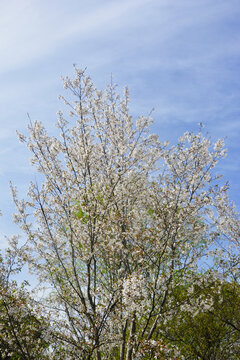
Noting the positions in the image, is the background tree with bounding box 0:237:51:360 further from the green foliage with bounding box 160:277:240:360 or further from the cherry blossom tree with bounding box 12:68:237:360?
the green foliage with bounding box 160:277:240:360

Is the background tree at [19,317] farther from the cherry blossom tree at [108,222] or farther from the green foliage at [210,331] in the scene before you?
the green foliage at [210,331]

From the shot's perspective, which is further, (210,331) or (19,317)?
(210,331)

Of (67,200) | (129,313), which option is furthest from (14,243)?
(129,313)

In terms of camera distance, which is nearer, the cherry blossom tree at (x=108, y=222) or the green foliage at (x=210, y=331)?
the cherry blossom tree at (x=108, y=222)

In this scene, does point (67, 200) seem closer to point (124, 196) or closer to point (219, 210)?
point (124, 196)

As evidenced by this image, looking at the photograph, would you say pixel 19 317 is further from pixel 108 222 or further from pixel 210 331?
pixel 210 331

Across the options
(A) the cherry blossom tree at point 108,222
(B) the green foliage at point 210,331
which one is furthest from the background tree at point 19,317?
(B) the green foliage at point 210,331

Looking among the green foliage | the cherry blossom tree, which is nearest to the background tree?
the cherry blossom tree

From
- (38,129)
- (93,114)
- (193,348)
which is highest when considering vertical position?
(93,114)

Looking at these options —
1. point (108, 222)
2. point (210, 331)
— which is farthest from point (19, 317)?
point (210, 331)

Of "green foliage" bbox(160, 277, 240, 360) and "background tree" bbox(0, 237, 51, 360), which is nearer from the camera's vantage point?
"background tree" bbox(0, 237, 51, 360)

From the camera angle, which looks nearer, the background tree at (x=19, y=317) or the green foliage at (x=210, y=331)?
the background tree at (x=19, y=317)

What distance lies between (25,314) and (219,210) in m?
7.21

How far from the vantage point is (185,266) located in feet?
30.4
